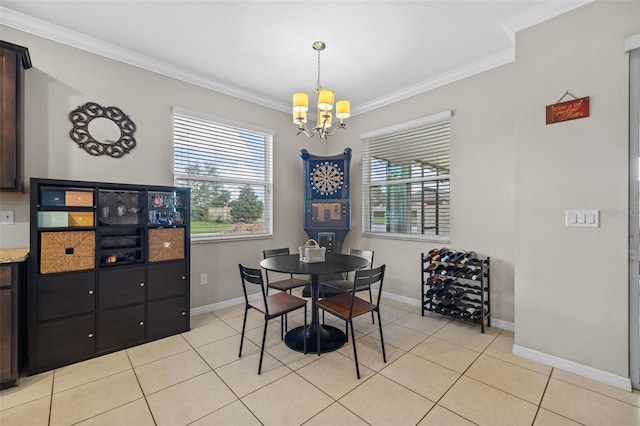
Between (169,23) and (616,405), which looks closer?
(616,405)

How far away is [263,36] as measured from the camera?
2514 mm

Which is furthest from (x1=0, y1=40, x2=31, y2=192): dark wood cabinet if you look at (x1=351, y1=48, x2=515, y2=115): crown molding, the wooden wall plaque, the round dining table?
the wooden wall plaque

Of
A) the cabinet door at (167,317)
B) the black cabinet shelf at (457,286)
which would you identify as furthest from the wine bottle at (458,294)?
the cabinet door at (167,317)

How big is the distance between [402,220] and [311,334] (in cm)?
198

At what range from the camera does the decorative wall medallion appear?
2.55 meters

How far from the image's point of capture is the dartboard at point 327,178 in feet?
12.7

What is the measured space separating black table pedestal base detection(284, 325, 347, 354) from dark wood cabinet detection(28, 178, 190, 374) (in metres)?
1.12

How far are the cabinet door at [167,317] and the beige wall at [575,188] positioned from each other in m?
3.16

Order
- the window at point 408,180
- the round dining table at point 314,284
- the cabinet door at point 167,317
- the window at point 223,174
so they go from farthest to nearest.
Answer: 1. the window at point 408,180
2. the window at point 223,174
3. the cabinet door at point 167,317
4. the round dining table at point 314,284

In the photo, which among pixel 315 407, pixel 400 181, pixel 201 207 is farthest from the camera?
pixel 400 181

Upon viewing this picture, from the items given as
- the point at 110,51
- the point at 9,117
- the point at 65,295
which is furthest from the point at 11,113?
the point at 65,295

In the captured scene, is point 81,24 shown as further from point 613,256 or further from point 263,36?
point 613,256

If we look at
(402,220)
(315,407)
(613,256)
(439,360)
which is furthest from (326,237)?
(613,256)

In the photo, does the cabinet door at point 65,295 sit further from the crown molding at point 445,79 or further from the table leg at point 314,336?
the crown molding at point 445,79
